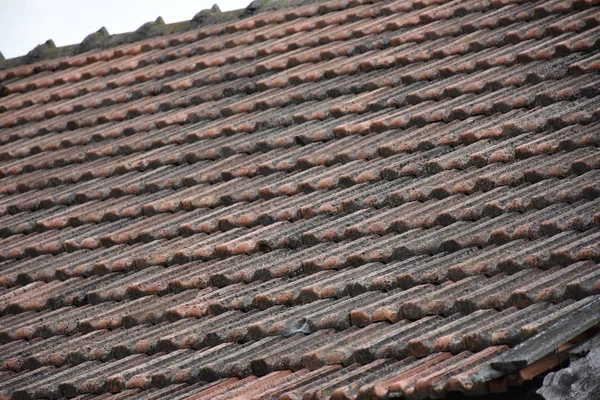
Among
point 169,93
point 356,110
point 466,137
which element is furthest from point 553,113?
point 169,93

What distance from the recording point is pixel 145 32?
8.12 metres

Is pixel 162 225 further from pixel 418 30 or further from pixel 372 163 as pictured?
pixel 418 30

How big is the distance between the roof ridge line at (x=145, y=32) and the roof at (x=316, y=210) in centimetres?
14

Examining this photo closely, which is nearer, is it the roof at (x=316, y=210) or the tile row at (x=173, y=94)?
the roof at (x=316, y=210)

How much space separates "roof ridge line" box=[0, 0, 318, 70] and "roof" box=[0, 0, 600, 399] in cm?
14

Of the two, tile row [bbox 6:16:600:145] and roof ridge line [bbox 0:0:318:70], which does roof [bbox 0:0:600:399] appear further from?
roof ridge line [bbox 0:0:318:70]

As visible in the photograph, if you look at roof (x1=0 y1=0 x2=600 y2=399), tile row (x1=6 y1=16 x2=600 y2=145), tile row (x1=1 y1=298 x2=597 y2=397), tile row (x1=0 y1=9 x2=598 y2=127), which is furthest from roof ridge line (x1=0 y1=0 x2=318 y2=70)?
tile row (x1=1 y1=298 x2=597 y2=397)

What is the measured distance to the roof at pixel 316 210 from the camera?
3994 millimetres

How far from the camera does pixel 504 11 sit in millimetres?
6152

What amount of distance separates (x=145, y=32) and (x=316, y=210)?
345cm

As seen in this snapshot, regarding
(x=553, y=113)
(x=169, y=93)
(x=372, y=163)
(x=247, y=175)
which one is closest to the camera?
(x=553, y=113)

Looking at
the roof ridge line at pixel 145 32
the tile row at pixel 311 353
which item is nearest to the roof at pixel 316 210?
the tile row at pixel 311 353

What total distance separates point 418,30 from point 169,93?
1715 millimetres

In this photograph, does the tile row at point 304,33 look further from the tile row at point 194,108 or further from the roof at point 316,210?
the tile row at point 194,108
